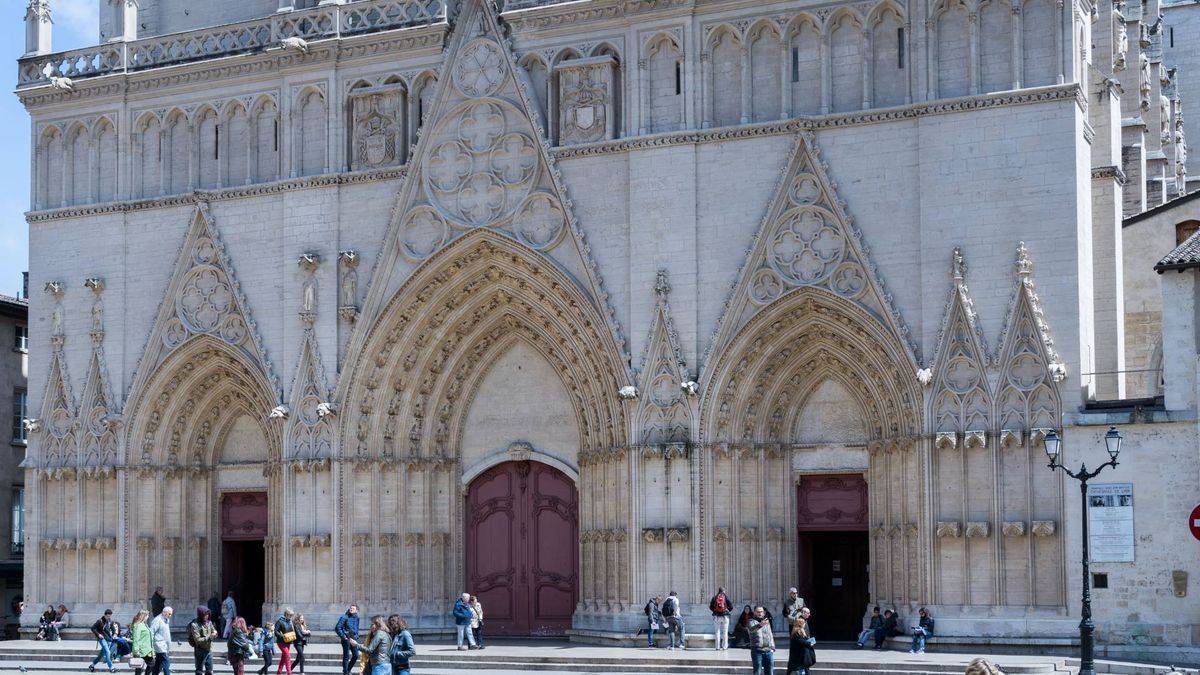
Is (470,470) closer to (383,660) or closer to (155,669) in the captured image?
(155,669)

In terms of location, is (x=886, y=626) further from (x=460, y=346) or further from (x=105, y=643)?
(x=105, y=643)

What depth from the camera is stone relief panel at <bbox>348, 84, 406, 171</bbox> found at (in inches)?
1448

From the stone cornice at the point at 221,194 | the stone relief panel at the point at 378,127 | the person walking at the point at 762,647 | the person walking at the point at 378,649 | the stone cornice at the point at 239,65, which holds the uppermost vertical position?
the stone cornice at the point at 239,65

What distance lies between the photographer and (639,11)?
3447cm

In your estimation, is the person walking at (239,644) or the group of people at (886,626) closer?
the person walking at (239,644)

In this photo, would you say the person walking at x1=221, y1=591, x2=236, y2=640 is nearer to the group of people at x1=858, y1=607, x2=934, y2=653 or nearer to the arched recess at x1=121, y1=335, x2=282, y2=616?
the arched recess at x1=121, y1=335, x2=282, y2=616

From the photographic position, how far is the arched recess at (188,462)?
126 feet

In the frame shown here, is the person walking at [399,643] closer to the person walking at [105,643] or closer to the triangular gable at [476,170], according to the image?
the person walking at [105,643]

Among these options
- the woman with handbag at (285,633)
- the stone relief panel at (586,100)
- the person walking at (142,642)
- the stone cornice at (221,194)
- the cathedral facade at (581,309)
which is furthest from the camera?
the stone cornice at (221,194)

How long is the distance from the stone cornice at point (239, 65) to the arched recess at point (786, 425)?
368 inches

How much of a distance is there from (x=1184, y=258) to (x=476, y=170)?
45.7 ft

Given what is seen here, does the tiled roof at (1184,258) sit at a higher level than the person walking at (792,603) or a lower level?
higher

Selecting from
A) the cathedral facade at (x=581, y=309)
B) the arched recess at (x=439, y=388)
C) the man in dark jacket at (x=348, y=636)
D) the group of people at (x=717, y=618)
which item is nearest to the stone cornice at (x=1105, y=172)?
the cathedral facade at (x=581, y=309)

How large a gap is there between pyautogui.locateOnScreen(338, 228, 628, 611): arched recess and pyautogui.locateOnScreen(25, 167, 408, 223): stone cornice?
92.9 inches
